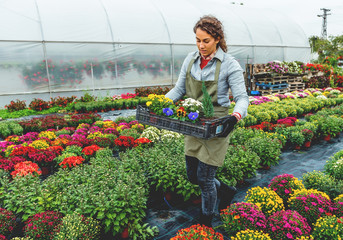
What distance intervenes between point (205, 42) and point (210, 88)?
15.9 inches

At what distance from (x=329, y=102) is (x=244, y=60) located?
23.6 feet

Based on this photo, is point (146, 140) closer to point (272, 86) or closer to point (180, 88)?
point (180, 88)

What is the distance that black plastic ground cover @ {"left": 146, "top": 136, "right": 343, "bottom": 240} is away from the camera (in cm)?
309

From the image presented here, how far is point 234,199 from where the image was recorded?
3666mm

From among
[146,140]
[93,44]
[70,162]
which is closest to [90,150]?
[70,162]

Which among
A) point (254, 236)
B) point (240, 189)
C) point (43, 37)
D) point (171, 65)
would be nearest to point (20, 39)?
point (43, 37)

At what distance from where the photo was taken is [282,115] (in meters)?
7.98

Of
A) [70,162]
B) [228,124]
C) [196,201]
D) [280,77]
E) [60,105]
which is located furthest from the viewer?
[280,77]

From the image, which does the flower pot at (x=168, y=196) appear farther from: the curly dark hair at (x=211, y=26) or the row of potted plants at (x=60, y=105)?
the row of potted plants at (x=60, y=105)

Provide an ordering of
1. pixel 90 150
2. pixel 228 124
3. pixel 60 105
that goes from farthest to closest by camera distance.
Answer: pixel 60 105 → pixel 90 150 → pixel 228 124

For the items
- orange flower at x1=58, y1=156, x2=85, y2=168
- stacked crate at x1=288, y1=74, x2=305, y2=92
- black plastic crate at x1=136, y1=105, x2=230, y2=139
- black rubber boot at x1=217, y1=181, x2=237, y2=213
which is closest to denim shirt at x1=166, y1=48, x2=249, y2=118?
black plastic crate at x1=136, y1=105, x2=230, y2=139

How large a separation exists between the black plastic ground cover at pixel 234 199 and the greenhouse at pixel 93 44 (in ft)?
Result: 24.2

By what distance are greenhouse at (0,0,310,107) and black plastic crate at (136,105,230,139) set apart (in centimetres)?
975

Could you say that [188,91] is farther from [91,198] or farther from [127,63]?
[127,63]
